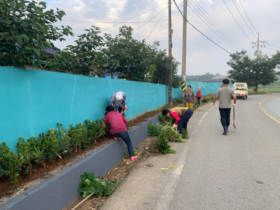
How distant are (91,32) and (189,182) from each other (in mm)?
4898

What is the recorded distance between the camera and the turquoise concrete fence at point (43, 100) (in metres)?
3.06

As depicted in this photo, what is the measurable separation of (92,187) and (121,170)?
3.92 ft

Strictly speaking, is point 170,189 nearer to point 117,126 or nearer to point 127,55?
point 117,126

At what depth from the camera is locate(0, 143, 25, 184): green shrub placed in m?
2.67

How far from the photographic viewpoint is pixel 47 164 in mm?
3305

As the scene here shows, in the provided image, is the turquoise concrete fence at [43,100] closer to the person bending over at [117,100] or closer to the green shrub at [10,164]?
the person bending over at [117,100]

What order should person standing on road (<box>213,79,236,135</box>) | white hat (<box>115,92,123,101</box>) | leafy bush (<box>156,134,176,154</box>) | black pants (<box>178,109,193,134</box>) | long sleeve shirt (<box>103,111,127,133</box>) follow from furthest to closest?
person standing on road (<box>213,79,236,135</box>) < black pants (<box>178,109,193,134</box>) < white hat (<box>115,92,123,101</box>) < leafy bush (<box>156,134,176,154</box>) < long sleeve shirt (<box>103,111,127,133</box>)

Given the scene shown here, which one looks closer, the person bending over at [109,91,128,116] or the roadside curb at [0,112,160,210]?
the roadside curb at [0,112,160,210]

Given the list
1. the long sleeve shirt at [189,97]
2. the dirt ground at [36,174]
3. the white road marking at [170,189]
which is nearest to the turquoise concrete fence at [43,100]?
the dirt ground at [36,174]

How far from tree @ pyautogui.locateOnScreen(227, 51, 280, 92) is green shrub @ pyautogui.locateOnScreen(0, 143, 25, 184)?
44089 mm

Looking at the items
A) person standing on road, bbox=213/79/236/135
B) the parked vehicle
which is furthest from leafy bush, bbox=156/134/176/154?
the parked vehicle

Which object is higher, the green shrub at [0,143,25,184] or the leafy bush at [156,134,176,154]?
the green shrub at [0,143,25,184]

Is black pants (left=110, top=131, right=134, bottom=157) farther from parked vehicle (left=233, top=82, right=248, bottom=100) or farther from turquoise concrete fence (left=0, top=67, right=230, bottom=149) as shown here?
parked vehicle (left=233, top=82, right=248, bottom=100)

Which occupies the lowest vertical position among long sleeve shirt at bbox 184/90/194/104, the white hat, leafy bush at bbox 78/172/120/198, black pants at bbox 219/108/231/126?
leafy bush at bbox 78/172/120/198
